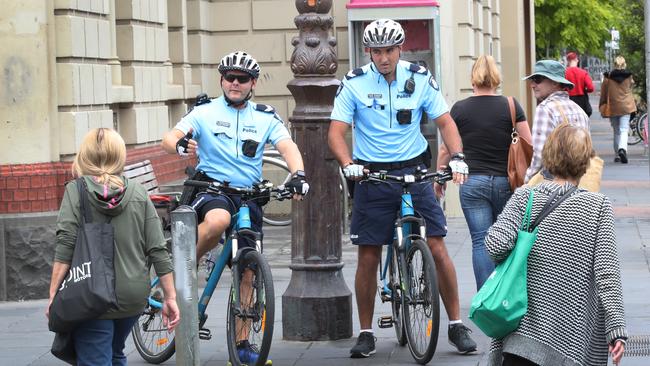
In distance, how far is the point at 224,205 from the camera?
25.0 feet

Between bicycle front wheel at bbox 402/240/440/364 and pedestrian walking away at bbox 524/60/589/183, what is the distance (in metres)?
0.82

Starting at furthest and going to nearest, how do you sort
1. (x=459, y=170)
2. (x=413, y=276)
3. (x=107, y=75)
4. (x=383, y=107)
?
(x=107, y=75) < (x=383, y=107) < (x=413, y=276) < (x=459, y=170)

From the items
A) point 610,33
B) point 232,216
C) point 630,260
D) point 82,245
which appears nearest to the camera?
point 82,245

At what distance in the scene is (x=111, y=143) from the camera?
5973 millimetres

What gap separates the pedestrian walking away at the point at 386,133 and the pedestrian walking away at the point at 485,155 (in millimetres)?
627

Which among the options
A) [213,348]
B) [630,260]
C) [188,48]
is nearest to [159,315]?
[213,348]

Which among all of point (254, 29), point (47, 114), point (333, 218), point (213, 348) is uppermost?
point (254, 29)

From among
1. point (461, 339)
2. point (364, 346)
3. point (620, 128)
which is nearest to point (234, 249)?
point (364, 346)

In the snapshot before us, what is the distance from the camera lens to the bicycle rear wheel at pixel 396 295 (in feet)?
26.8

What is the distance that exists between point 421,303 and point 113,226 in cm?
242

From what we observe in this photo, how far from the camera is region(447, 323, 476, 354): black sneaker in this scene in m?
8.10

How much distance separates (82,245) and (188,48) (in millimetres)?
11817

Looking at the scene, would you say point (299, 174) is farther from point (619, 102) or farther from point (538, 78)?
point (619, 102)

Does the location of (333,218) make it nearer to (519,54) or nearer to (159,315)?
(159,315)
